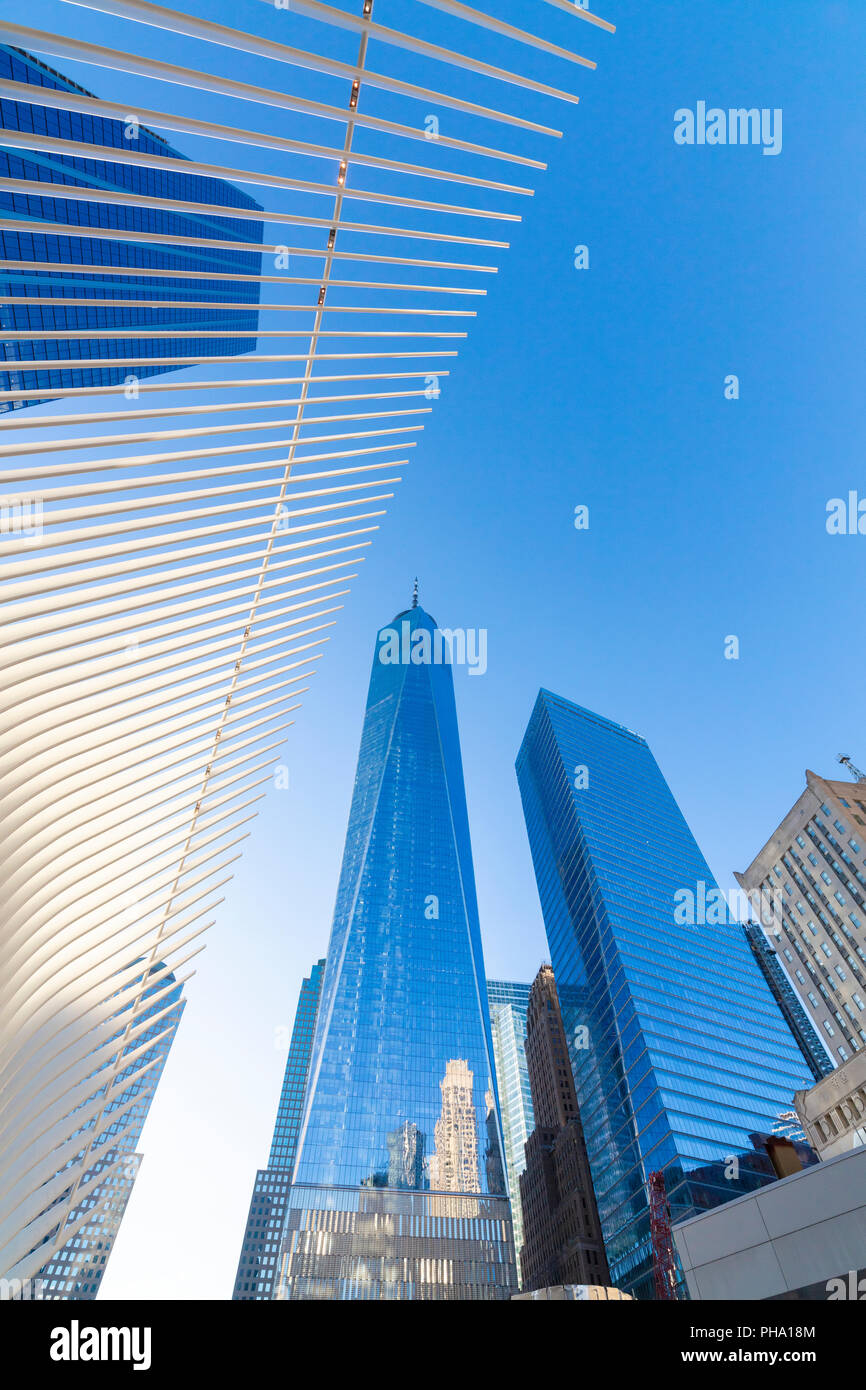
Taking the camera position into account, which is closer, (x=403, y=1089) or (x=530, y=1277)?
(x=403, y=1089)

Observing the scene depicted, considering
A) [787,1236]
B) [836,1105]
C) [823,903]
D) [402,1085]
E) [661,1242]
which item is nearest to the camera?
[787,1236]

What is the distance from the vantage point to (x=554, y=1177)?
116188mm

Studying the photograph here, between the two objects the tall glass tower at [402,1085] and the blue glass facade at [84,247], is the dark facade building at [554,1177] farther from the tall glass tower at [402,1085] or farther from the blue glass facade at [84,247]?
the blue glass facade at [84,247]

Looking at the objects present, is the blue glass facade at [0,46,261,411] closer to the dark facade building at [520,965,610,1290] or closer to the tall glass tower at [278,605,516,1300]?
the tall glass tower at [278,605,516,1300]

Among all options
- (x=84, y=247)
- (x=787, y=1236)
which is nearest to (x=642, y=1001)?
(x=787, y=1236)

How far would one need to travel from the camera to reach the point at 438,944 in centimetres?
13700

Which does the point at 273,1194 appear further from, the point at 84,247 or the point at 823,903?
the point at 84,247

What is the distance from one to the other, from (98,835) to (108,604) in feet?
15.6

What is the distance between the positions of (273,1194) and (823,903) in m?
156

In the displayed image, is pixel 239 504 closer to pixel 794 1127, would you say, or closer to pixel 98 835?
pixel 98 835

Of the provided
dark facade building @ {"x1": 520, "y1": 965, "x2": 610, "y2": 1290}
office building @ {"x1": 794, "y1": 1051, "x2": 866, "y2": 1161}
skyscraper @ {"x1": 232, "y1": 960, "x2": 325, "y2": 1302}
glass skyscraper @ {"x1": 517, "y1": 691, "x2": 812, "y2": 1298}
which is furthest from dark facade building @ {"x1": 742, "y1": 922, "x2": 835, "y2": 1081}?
office building @ {"x1": 794, "y1": 1051, "x2": 866, "y2": 1161}
